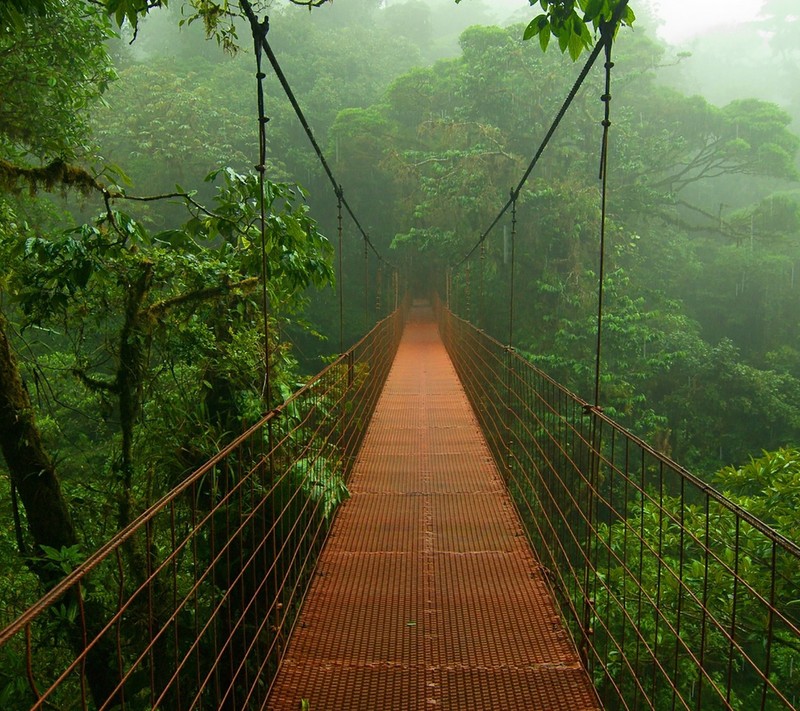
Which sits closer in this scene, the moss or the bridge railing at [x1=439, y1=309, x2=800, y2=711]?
the bridge railing at [x1=439, y1=309, x2=800, y2=711]

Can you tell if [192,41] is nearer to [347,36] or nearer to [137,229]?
[347,36]

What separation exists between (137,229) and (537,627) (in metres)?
1.62

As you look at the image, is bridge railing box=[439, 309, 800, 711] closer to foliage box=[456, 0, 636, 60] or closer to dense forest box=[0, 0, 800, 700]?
dense forest box=[0, 0, 800, 700]

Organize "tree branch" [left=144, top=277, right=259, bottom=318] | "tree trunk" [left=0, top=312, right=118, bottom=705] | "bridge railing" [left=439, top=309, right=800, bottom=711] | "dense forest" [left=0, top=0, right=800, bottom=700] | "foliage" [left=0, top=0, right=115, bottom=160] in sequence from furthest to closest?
"foliage" [left=0, top=0, right=115, bottom=160]
"tree branch" [left=144, top=277, right=259, bottom=318]
"dense forest" [left=0, top=0, right=800, bottom=700]
"tree trunk" [left=0, top=312, right=118, bottom=705]
"bridge railing" [left=439, top=309, right=800, bottom=711]

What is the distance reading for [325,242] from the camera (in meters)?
2.39

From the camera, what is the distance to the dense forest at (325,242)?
7.58 feet

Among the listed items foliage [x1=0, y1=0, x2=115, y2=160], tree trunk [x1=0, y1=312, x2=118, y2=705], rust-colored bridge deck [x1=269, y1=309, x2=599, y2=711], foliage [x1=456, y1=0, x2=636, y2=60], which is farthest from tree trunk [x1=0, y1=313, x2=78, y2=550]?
foliage [x1=456, y1=0, x2=636, y2=60]

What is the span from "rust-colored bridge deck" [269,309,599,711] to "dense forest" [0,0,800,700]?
0.61m

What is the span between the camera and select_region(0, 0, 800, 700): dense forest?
2311mm

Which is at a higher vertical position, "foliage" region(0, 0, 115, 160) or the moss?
"foliage" region(0, 0, 115, 160)

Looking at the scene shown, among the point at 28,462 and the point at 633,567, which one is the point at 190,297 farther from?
the point at 633,567

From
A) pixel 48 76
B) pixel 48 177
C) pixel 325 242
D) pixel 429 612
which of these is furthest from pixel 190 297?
pixel 48 76

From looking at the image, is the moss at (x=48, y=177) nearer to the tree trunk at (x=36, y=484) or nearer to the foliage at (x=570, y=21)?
the tree trunk at (x=36, y=484)

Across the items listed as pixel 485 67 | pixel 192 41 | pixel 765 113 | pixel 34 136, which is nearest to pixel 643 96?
pixel 765 113
